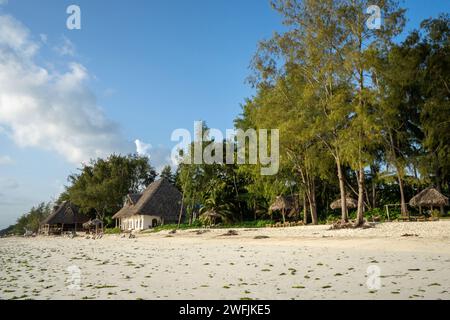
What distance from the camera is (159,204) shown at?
44656 millimetres

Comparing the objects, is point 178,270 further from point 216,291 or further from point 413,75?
point 413,75

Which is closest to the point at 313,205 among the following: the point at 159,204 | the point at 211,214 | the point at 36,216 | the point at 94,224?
the point at 211,214

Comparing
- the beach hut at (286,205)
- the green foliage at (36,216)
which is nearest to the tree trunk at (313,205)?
the beach hut at (286,205)

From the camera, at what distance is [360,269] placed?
8.00 m

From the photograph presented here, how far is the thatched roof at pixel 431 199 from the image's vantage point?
950 inches

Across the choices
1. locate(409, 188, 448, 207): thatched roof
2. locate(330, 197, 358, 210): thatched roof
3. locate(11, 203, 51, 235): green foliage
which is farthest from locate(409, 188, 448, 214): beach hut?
locate(11, 203, 51, 235): green foliage

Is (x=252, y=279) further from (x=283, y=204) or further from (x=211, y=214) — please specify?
(x=211, y=214)

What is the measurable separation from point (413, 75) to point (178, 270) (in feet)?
70.1

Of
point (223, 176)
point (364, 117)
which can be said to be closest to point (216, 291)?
point (364, 117)

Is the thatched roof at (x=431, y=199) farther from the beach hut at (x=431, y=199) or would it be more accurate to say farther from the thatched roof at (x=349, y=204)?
the thatched roof at (x=349, y=204)

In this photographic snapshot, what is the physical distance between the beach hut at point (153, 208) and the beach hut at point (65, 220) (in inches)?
683

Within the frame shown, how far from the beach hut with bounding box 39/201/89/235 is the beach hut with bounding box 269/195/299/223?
41.1m

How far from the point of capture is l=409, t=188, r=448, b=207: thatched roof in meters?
24.1

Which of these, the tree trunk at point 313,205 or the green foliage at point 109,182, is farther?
the green foliage at point 109,182
